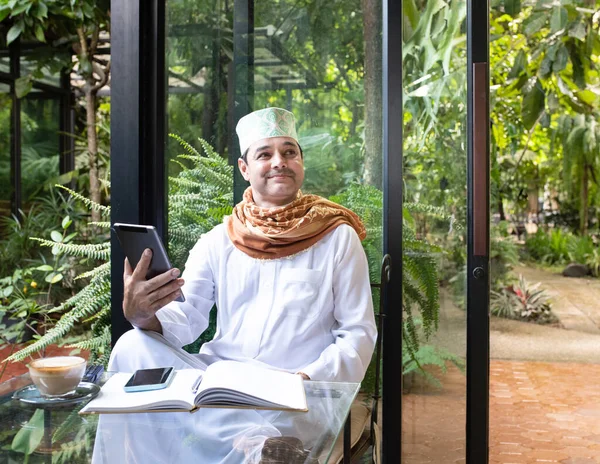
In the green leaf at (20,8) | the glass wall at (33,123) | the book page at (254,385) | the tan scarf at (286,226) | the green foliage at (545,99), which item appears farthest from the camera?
the glass wall at (33,123)

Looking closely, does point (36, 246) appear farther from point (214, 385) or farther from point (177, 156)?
point (214, 385)

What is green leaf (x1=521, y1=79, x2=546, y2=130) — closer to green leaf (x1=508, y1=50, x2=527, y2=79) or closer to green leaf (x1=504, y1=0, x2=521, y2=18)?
green leaf (x1=508, y1=50, x2=527, y2=79)

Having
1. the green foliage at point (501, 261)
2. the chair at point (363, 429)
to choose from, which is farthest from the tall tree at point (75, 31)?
the green foliage at point (501, 261)

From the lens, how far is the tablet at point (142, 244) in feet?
6.51

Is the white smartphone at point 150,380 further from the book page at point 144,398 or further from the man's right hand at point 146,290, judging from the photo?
the man's right hand at point 146,290

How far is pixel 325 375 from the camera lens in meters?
2.07

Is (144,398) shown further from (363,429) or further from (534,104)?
(534,104)

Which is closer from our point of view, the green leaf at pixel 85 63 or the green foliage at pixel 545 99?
the green foliage at pixel 545 99

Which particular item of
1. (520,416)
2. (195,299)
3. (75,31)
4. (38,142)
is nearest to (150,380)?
(195,299)

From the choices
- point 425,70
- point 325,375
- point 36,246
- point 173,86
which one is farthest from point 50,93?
point 325,375

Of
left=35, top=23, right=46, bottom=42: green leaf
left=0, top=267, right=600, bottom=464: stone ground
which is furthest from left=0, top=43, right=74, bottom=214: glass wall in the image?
left=0, top=267, right=600, bottom=464: stone ground

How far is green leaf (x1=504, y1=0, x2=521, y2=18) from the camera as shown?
3004 millimetres

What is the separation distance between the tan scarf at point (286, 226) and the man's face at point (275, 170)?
40mm

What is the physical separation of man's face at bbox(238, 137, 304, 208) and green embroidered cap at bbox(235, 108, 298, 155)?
3 centimetres
